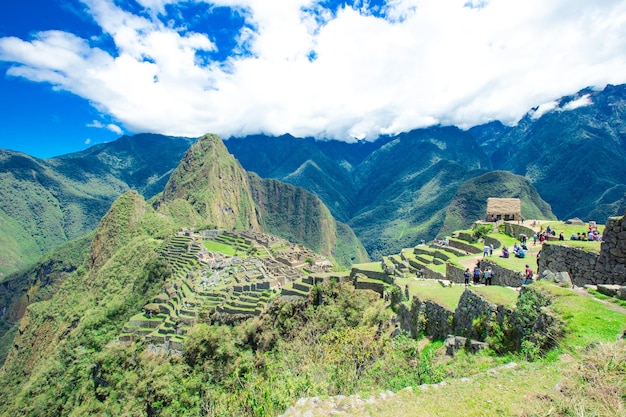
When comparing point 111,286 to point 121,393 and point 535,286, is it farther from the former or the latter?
point 535,286

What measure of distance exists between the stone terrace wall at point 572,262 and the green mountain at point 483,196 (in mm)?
128819

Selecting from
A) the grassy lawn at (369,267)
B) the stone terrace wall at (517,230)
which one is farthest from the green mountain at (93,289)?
the stone terrace wall at (517,230)

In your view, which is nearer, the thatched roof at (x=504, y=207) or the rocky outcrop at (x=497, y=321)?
the rocky outcrop at (x=497, y=321)

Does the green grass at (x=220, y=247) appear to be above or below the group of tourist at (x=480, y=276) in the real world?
above

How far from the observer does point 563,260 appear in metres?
13.2

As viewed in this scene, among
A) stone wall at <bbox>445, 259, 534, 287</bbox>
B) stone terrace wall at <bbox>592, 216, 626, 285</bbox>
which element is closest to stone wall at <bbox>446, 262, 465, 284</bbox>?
stone wall at <bbox>445, 259, 534, 287</bbox>

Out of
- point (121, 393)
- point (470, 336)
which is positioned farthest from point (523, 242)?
point (121, 393)

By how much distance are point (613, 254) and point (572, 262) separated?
2206 millimetres

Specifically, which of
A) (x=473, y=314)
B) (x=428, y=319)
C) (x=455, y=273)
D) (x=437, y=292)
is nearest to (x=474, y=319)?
(x=473, y=314)

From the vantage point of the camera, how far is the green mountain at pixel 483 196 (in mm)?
142500

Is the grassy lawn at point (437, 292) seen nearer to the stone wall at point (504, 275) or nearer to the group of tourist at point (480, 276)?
the group of tourist at point (480, 276)

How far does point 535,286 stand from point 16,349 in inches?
4733

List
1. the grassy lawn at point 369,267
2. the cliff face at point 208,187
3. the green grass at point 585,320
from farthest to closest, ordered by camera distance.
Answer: the cliff face at point 208,187 < the grassy lawn at point 369,267 < the green grass at point 585,320

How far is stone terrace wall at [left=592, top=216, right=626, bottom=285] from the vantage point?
10287 millimetres
